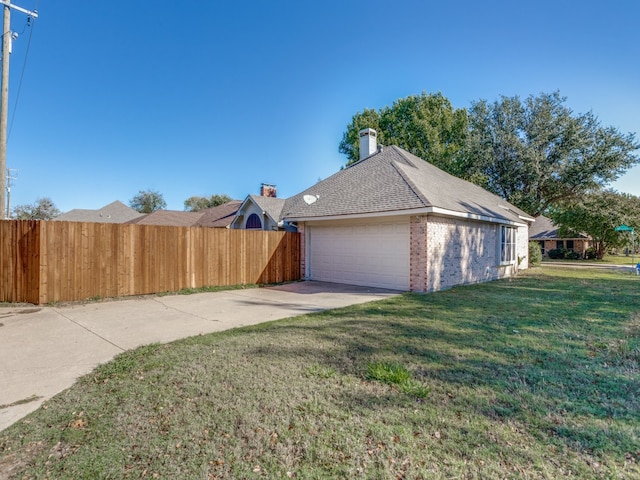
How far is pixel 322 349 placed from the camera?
14.3 ft

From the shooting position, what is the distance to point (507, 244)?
14.8 meters

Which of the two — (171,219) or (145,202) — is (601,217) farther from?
(145,202)

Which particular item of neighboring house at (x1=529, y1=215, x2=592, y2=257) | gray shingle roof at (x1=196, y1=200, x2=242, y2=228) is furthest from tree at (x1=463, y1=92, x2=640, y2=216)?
gray shingle roof at (x1=196, y1=200, x2=242, y2=228)

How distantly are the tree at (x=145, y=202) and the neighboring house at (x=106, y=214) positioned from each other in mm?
16760

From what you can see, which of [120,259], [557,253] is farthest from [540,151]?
[120,259]

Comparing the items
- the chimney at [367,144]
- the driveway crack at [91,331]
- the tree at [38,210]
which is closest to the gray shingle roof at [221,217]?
the chimney at [367,144]

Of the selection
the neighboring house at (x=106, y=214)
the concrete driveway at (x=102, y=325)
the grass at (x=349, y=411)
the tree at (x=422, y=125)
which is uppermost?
the tree at (x=422, y=125)

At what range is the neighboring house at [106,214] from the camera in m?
31.7

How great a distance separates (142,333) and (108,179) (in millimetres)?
30738

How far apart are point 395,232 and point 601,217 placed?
93.2 ft

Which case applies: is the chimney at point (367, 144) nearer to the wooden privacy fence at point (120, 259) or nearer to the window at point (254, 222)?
the window at point (254, 222)

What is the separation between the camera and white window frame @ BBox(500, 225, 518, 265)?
46.4ft

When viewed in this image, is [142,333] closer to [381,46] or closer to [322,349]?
[322,349]

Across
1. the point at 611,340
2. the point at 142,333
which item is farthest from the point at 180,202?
the point at 611,340
